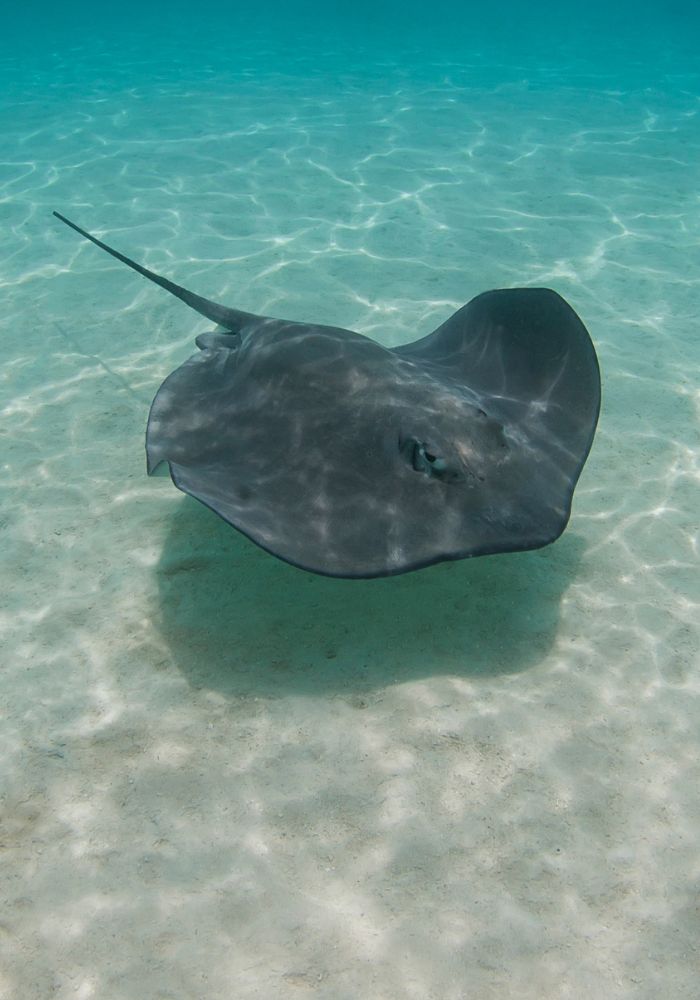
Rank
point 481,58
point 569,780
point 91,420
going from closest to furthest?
point 569,780
point 91,420
point 481,58

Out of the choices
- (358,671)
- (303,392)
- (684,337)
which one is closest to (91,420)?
(303,392)

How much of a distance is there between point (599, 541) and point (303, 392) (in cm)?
282

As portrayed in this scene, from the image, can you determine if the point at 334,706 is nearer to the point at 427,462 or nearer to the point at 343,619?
the point at 343,619

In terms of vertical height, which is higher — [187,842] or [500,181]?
[500,181]

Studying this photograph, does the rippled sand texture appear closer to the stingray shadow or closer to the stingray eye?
the stingray shadow

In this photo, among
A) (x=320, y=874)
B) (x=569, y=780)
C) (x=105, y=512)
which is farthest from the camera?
(x=105, y=512)

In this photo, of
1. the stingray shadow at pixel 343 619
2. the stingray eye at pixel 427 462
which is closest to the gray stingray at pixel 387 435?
the stingray eye at pixel 427 462

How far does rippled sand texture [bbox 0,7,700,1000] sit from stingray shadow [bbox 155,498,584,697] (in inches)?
0.9

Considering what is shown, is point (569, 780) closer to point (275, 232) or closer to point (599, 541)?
point (599, 541)

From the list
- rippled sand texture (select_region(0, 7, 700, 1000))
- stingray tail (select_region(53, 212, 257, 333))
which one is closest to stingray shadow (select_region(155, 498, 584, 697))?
rippled sand texture (select_region(0, 7, 700, 1000))

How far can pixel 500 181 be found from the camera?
1347 cm

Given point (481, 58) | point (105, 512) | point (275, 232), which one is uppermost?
point (481, 58)

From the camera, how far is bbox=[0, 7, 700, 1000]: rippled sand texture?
3.35 m

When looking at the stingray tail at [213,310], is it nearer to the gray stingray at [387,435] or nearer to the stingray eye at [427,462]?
the gray stingray at [387,435]
